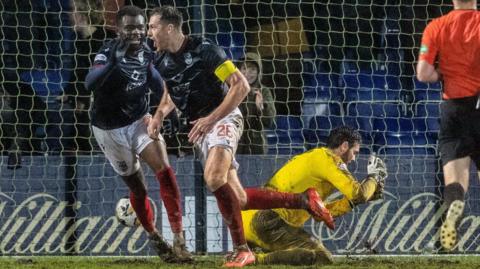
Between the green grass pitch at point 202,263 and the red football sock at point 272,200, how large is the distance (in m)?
0.49

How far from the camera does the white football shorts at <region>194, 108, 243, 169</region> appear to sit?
27.8 ft

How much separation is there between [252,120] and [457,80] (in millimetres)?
4336

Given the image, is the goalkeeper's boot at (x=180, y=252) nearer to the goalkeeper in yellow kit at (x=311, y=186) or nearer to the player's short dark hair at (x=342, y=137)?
the goalkeeper in yellow kit at (x=311, y=186)

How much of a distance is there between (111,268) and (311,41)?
4.78 meters

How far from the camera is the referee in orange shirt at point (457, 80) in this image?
726 centimetres

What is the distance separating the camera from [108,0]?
11.7 meters

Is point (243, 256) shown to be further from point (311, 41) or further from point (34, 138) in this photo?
point (311, 41)

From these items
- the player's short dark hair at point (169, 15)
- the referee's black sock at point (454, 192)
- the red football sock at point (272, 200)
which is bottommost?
the red football sock at point (272, 200)

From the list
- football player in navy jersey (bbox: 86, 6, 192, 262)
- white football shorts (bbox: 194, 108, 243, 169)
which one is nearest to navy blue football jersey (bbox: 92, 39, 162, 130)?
football player in navy jersey (bbox: 86, 6, 192, 262)

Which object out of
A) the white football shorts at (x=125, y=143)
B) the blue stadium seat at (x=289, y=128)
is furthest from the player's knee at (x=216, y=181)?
the blue stadium seat at (x=289, y=128)

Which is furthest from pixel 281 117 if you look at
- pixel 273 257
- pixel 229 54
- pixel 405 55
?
pixel 273 257

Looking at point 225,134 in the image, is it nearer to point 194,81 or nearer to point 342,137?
point 194,81

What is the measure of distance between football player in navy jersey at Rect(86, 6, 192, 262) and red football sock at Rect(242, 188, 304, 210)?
590 millimetres

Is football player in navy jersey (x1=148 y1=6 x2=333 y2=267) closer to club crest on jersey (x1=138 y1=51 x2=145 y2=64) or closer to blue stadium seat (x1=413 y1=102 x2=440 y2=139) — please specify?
club crest on jersey (x1=138 y1=51 x2=145 y2=64)
